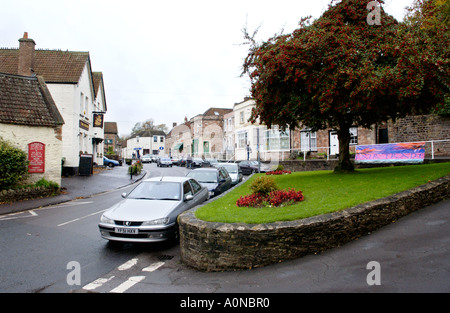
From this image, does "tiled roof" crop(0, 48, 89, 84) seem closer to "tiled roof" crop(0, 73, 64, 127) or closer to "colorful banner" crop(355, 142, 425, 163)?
"tiled roof" crop(0, 73, 64, 127)

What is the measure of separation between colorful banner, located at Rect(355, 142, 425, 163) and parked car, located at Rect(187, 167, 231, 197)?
10660 millimetres

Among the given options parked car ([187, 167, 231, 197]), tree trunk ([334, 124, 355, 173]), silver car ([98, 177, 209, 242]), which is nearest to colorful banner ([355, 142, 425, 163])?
tree trunk ([334, 124, 355, 173])

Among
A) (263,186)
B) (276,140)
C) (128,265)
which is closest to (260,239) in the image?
(128,265)

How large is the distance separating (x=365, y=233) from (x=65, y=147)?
2456 cm

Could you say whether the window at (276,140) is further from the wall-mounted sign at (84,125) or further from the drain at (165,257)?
the drain at (165,257)

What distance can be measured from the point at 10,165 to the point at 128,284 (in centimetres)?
1216

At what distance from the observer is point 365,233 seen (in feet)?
21.1

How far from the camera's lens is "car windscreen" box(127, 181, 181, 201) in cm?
824

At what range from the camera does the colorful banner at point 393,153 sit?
17.2m

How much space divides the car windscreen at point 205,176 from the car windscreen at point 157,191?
441cm

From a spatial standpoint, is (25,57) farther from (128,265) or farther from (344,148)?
(344,148)

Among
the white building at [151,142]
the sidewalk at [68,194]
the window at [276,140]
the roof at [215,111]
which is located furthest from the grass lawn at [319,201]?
the white building at [151,142]

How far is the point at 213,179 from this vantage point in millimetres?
13438
